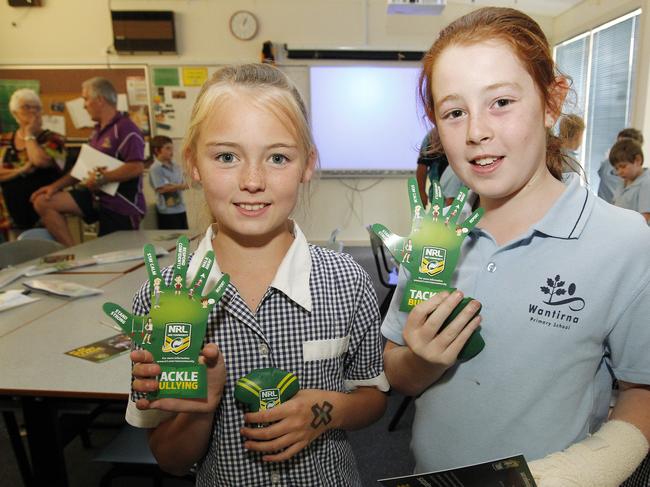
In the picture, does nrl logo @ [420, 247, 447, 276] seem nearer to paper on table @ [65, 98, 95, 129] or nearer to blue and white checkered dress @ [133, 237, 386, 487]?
blue and white checkered dress @ [133, 237, 386, 487]

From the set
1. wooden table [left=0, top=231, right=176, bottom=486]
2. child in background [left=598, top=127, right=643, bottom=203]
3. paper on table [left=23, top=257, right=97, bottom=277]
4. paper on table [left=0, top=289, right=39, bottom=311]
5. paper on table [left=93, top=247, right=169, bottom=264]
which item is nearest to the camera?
wooden table [left=0, top=231, right=176, bottom=486]

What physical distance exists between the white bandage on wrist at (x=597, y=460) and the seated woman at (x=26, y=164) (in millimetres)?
4250

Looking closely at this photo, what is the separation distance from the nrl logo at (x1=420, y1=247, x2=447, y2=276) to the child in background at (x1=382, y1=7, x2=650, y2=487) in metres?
0.05

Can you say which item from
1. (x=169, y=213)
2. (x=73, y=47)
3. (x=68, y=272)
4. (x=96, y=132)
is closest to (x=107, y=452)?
(x=68, y=272)

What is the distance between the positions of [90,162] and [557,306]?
9.84 feet

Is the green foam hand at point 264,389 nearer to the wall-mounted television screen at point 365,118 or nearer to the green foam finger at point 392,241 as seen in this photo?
the green foam finger at point 392,241

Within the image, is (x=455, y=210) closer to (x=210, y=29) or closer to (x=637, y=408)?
(x=637, y=408)

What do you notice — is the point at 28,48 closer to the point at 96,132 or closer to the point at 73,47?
the point at 73,47

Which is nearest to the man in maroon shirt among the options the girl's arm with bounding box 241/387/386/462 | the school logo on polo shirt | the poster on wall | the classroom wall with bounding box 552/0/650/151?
the poster on wall

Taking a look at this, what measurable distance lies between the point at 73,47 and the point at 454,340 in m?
6.10

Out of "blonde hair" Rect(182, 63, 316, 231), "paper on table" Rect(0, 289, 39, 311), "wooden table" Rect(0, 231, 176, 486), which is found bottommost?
"wooden table" Rect(0, 231, 176, 486)

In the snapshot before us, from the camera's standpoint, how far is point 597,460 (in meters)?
0.71

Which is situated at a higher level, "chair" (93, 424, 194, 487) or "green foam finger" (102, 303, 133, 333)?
"green foam finger" (102, 303, 133, 333)

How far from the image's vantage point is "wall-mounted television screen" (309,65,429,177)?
17.9ft
